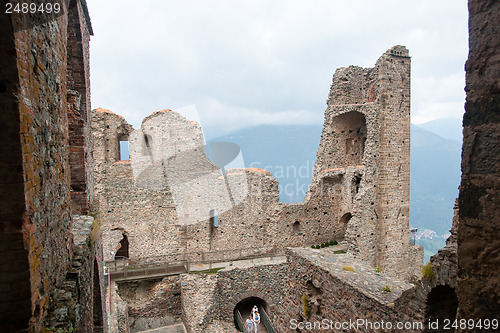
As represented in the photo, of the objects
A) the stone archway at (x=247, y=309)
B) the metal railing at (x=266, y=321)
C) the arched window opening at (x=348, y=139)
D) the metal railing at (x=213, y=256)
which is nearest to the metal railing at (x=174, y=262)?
the metal railing at (x=213, y=256)

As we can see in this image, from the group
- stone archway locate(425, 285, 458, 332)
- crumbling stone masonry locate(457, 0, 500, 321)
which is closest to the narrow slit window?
stone archway locate(425, 285, 458, 332)

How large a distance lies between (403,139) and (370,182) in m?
2.26

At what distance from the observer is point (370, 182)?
12.0 meters

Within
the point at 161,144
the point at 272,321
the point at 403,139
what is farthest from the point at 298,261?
the point at 161,144

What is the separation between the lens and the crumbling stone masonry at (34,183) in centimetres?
192

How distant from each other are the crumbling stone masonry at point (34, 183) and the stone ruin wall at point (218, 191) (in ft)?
35.5

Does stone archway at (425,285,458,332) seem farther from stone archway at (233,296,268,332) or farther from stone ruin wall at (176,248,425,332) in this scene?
stone archway at (233,296,268,332)

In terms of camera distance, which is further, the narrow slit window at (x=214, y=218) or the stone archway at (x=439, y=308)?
the narrow slit window at (x=214, y=218)

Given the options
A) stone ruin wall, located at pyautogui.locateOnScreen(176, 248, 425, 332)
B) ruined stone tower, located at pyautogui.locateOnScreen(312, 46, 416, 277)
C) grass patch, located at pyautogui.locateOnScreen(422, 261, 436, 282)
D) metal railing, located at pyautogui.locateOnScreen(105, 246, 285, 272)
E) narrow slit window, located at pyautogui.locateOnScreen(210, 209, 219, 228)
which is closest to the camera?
grass patch, located at pyautogui.locateOnScreen(422, 261, 436, 282)

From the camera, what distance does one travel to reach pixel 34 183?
2.28 m

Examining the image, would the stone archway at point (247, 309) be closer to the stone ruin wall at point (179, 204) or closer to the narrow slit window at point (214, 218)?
the stone ruin wall at point (179, 204)

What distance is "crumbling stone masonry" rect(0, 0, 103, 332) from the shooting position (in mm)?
1917

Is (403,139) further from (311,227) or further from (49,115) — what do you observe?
(49,115)

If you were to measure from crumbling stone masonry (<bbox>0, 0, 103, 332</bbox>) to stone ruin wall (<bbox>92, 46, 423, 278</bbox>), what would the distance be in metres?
10.8
